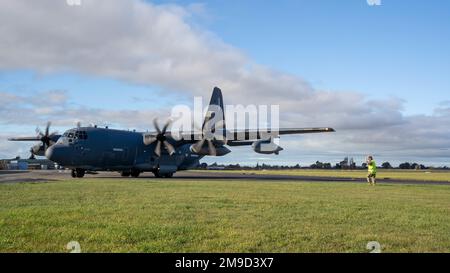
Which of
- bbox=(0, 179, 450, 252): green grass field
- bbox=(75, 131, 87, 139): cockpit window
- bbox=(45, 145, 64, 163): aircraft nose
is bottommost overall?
bbox=(0, 179, 450, 252): green grass field

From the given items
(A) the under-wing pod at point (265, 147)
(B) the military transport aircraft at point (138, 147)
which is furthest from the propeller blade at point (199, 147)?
Answer: (A) the under-wing pod at point (265, 147)

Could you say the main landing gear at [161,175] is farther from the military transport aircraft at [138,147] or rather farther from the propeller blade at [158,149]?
the propeller blade at [158,149]

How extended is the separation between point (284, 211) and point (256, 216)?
5.05ft

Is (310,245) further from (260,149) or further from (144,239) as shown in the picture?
(260,149)

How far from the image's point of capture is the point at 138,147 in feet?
139

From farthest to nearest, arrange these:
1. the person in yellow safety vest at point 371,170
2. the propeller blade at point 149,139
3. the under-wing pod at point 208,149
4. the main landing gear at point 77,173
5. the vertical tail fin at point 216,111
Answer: the vertical tail fin at point 216,111, the propeller blade at point 149,139, the under-wing pod at point 208,149, the main landing gear at point 77,173, the person in yellow safety vest at point 371,170

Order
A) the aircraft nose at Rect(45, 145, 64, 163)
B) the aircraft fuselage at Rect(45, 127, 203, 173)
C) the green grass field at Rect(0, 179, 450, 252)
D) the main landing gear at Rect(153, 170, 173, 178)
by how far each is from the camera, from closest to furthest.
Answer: the green grass field at Rect(0, 179, 450, 252) → the aircraft nose at Rect(45, 145, 64, 163) → the aircraft fuselage at Rect(45, 127, 203, 173) → the main landing gear at Rect(153, 170, 173, 178)

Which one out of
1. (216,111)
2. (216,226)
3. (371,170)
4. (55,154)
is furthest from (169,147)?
(216,226)

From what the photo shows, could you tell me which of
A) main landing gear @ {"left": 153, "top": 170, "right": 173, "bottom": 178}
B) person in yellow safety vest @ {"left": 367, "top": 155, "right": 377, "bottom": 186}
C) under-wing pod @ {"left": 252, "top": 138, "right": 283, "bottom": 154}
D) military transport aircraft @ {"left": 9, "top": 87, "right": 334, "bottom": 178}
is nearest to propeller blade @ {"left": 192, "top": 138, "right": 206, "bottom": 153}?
military transport aircraft @ {"left": 9, "top": 87, "right": 334, "bottom": 178}

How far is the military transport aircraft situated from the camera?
36.8 metres

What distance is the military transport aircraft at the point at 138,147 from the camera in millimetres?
36750

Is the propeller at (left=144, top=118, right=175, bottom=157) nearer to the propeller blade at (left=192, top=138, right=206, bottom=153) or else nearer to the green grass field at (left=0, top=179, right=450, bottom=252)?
the propeller blade at (left=192, top=138, right=206, bottom=153)

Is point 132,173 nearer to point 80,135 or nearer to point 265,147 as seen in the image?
point 80,135

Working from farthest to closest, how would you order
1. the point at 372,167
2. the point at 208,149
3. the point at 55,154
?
the point at 208,149 → the point at 55,154 → the point at 372,167
